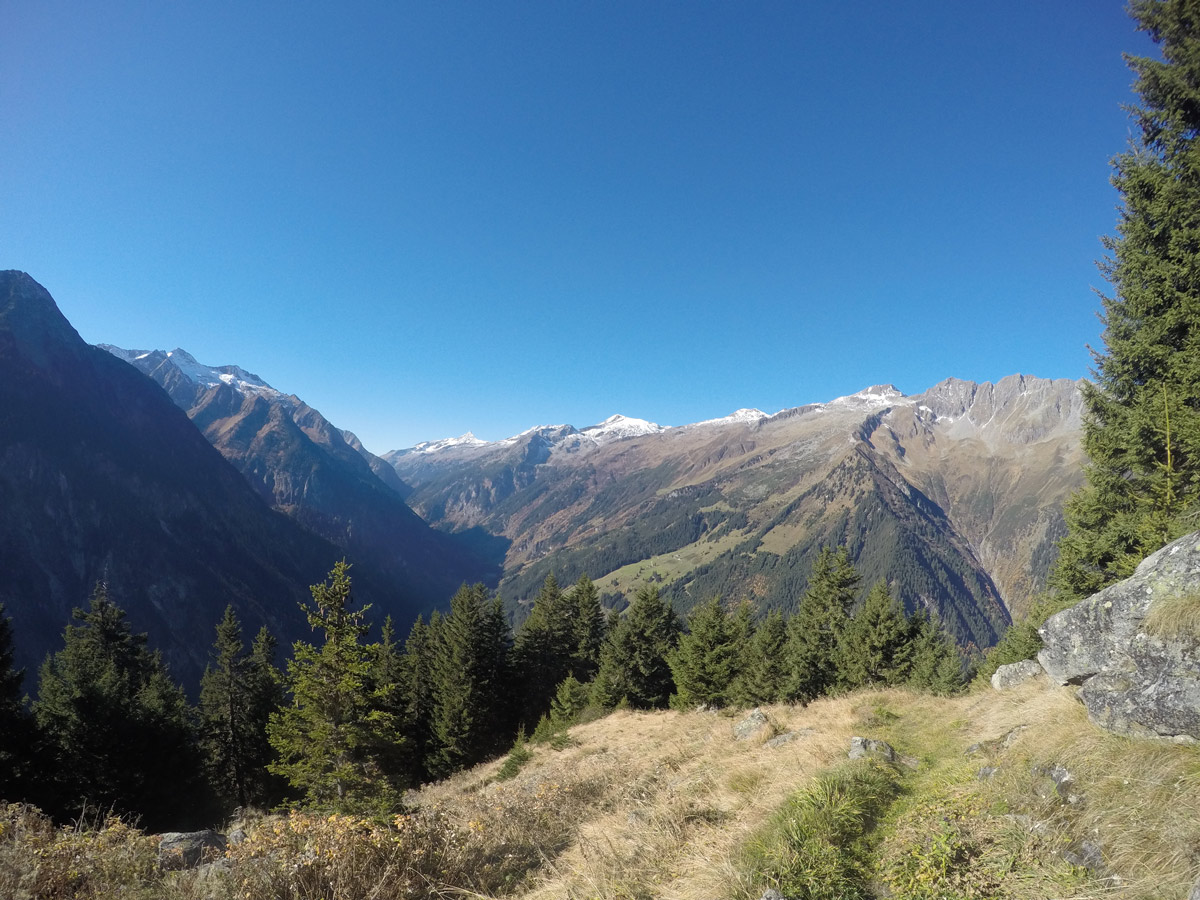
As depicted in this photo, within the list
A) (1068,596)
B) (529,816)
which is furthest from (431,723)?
(1068,596)

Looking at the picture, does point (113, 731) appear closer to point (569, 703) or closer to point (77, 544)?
point (569, 703)

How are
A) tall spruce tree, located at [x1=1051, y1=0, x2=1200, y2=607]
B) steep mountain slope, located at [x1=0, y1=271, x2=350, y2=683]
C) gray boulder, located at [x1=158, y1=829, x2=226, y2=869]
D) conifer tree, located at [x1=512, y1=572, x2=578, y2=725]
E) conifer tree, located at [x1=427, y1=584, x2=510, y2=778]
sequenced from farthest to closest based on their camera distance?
steep mountain slope, located at [x1=0, y1=271, x2=350, y2=683] < conifer tree, located at [x1=512, y1=572, x2=578, y2=725] < conifer tree, located at [x1=427, y1=584, x2=510, y2=778] < tall spruce tree, located at [x1=1051, y1=0, x2=1200, y2=607] < gray boulder, located at [x1=158, y1=829, x2=226, y2=869]

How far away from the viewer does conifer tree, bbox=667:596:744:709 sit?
3312cm

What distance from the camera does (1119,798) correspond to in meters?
5.95

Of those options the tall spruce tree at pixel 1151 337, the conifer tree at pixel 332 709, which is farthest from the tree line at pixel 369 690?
the tall spruce tree at pixel 1151 337

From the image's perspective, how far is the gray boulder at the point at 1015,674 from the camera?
14.3 metres

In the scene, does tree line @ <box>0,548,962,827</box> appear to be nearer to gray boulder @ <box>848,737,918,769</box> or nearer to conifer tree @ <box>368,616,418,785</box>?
conifer tree @ <box>368,616,418,785</box>

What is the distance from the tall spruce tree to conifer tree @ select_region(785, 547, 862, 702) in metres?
19.3

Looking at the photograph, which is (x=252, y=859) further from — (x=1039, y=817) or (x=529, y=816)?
(x=1039, y=817)

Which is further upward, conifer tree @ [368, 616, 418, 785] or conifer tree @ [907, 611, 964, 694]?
conifer tree @ [907, 611, 964, 694]

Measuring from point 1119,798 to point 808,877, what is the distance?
163 inches

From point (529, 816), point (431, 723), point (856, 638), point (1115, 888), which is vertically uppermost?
point (1115, 888)

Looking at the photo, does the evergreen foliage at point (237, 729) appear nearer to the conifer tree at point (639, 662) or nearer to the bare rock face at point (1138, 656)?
the conifer tree at point (639, 662)

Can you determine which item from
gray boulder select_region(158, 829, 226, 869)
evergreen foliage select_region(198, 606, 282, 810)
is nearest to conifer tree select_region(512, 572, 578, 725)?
evergreen foliage select_region(198, 606, 282, 810)
